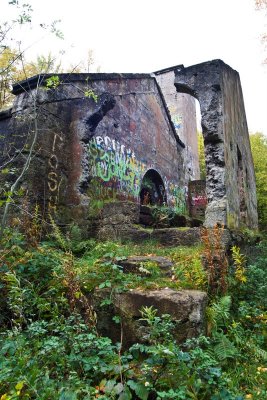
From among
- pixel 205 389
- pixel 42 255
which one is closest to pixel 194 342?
pixel 205 389

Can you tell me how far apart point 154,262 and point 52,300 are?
1419mm

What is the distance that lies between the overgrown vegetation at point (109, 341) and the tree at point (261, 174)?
32.5 feet

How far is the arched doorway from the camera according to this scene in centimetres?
1081

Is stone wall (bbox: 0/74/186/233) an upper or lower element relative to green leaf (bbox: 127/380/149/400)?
upper

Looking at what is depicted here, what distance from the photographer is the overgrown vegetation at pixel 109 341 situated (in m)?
2.14

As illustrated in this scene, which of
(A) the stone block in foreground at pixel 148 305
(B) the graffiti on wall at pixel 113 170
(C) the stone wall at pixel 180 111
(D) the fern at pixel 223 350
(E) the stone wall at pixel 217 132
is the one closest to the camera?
(D) the fern at pixel 223 350

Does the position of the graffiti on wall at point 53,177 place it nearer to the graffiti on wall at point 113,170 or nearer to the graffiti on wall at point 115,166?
the graffiti on wall at point 113,170

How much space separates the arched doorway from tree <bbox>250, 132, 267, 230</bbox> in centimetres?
512

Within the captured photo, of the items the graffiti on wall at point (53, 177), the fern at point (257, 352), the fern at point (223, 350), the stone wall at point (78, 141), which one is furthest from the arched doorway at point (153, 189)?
the fern at point (223, 350)

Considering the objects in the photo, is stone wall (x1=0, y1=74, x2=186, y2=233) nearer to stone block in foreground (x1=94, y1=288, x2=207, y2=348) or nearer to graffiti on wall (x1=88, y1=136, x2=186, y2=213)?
graffiti on wall (x1=88, y1=136, x2=186, y2=213)

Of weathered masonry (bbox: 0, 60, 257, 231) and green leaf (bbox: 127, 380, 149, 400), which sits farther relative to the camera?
weathered masonry (bbox: 0, 60, 257, 231)

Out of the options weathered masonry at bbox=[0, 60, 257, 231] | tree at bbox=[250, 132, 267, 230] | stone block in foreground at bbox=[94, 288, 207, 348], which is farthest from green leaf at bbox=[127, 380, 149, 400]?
tree at bbox=[250, 132, 267, 230]

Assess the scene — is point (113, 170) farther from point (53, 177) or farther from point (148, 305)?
point (148, 305)

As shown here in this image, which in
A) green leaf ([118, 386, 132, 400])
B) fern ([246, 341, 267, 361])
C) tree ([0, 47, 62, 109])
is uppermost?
tree ([0, 47, 62, 109])
